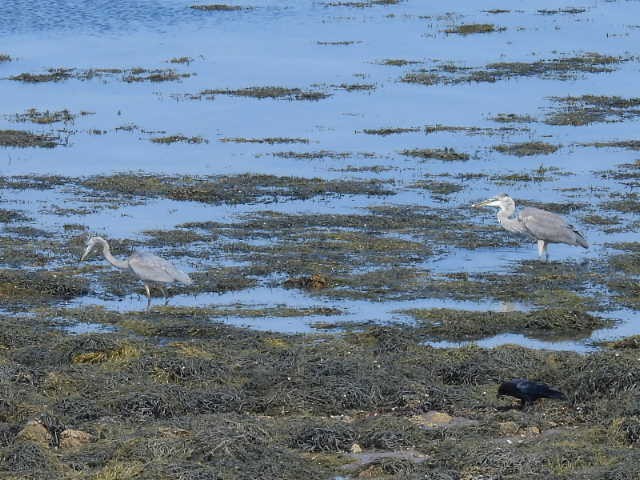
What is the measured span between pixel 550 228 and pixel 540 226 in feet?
0.47

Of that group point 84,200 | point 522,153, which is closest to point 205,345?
point 84,200

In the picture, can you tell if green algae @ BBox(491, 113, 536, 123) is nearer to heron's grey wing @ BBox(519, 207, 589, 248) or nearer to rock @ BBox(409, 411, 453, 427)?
heron's grey wing @ BBox(519, 207, 589, 248)

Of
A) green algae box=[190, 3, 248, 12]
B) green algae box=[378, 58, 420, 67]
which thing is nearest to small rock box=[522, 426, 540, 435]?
green algae box=[378, 58, 420, 67]

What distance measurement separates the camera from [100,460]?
10844 mm

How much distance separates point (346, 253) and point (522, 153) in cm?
848

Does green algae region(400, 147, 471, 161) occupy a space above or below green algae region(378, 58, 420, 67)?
above

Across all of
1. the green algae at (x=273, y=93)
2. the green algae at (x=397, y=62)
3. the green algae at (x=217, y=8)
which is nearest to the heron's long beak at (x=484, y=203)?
the green algae at (x=273, y=93)

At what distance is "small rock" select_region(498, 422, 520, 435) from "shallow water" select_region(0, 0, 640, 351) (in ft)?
13.0

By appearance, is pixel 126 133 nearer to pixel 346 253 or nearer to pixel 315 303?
pixel 346 253

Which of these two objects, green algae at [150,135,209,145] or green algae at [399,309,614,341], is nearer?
green algae at [399,309,614,341]

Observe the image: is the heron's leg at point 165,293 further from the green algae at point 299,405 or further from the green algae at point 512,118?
the green algae at point 512,118

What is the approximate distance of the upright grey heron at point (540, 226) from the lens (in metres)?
19.8

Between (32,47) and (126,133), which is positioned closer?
(126,133)

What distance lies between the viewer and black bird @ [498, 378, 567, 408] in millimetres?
12297
